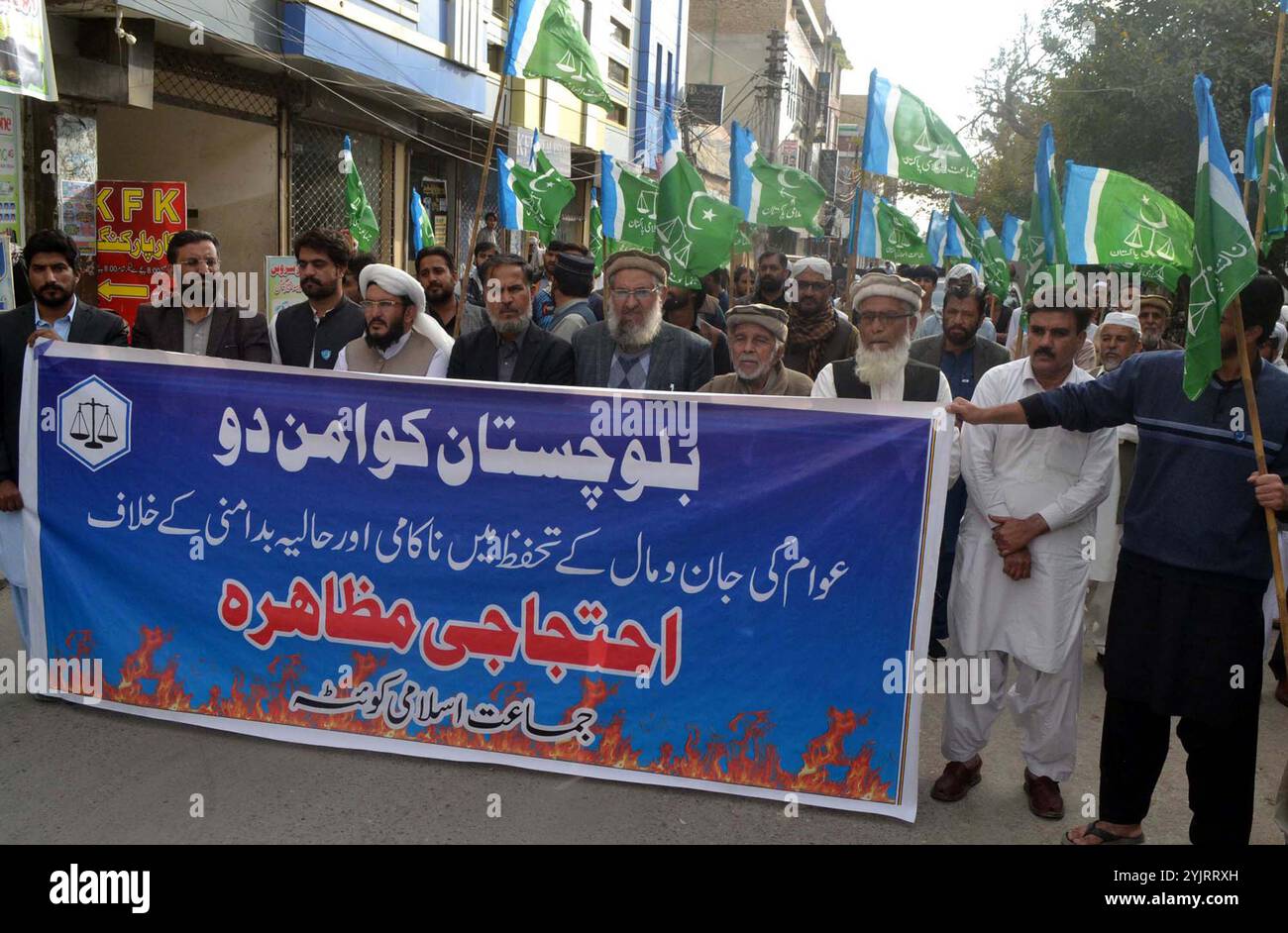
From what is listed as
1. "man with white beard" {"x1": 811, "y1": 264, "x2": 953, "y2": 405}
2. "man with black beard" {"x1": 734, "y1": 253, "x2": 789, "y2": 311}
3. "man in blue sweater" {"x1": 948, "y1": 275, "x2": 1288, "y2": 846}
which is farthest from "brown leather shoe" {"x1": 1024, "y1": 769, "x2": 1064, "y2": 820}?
"man with black beard" {"x1": 734, "y1": 253, "x2": 789, "y2": 311}

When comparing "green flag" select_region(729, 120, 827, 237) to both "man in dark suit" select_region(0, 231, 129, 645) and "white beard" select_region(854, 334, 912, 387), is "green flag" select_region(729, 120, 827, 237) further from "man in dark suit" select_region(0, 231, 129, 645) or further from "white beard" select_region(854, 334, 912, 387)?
"man in dark suit" select_region(0, 231, 129, 645)

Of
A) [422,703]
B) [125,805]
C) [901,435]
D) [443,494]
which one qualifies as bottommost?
[125,805]

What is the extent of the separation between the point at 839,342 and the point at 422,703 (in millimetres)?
3497

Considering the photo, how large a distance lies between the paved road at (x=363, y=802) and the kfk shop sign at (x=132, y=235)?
221 inches

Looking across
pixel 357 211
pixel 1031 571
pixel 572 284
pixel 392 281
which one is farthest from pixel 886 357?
pixel 357 211

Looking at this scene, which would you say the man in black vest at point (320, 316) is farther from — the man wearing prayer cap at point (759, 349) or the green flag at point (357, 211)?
the green flag at point (357, 211)

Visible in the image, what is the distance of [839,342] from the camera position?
6.52 meters

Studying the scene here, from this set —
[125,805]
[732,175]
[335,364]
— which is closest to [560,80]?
→ [732,175]

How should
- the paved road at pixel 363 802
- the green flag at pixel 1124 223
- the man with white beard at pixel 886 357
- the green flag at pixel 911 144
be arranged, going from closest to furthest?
the paved road at pixel 363 802 → the man with white beard at pixel 886 357 → the green flag at pixel 1124 223 → the green flag at pixel 911 144

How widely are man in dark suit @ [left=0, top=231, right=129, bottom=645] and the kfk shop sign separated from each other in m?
4.38

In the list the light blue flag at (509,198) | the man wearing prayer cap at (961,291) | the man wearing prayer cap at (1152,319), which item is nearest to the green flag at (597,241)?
the light blue flag at (509,198)

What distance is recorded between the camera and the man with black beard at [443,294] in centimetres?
685

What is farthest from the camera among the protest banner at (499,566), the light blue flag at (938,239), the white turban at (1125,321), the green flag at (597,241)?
the light blue flag at (938,239)
